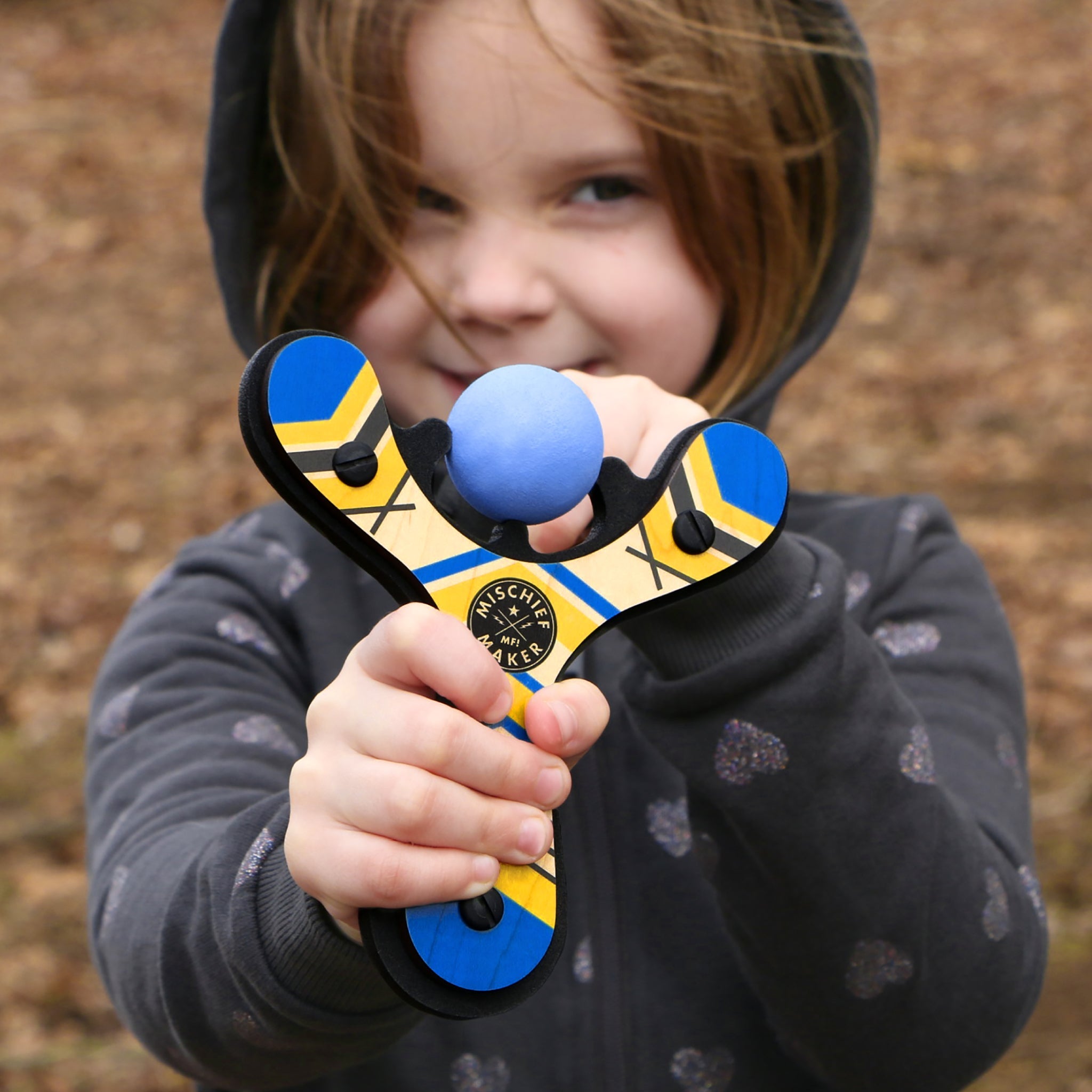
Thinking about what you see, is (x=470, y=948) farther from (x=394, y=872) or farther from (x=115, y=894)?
(x=115, y=894)

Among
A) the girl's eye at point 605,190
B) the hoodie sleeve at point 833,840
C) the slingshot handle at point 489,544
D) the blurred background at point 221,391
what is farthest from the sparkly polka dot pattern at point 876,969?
the blurred background at point 221,391

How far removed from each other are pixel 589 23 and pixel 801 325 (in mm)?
387

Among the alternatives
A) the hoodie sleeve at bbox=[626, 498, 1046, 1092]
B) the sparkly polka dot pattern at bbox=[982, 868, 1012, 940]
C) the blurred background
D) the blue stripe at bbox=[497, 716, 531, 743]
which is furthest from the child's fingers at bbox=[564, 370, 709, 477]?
the blurred background

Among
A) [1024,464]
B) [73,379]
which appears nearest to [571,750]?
[1024,464]

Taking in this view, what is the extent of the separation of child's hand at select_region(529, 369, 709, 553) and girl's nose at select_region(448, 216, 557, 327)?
11.6 inches

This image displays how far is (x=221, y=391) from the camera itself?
3.61 m

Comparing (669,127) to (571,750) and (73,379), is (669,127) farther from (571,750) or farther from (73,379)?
(73,379)

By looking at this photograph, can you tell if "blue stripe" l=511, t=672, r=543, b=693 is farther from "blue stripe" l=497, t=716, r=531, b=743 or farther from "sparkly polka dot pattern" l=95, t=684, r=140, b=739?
"sparkly polka dot pattern" l=95, t=684, r=140, b=739

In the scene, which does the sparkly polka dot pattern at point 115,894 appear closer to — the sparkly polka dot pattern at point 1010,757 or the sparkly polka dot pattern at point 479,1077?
the sparkly polka dot pattern at point 479,1077

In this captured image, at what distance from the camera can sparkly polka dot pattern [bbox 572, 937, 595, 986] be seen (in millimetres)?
1010

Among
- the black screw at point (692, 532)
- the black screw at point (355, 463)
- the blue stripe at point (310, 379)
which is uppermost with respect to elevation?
the blue stripe at point (310, 379)

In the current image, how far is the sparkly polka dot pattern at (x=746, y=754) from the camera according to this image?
31.0 inches

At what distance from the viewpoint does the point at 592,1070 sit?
100 cm

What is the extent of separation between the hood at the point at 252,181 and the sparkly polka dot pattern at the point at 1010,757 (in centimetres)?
39
